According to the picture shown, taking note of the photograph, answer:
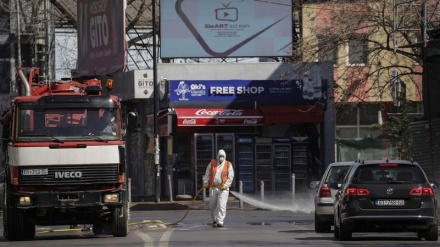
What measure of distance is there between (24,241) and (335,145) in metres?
A: 27.1

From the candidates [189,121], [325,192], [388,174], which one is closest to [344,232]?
[388,174]

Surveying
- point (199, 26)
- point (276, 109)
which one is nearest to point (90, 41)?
point (199, 26)

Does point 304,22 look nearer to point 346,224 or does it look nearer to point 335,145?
Answer: point 335,145

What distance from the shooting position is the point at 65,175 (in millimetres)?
23250

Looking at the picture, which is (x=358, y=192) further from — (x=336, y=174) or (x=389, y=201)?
(x=336, y=174)

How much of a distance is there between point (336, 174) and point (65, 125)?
19.9 ft

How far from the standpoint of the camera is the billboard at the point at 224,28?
49.2 metres

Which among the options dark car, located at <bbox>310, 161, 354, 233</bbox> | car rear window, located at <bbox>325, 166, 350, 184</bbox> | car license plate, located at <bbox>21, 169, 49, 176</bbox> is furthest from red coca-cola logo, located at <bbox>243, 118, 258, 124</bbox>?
car license plate, located at <bbox>21, 169, 49, 176</bbox>

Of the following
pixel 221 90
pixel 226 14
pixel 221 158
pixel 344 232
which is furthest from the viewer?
pixel 226 14

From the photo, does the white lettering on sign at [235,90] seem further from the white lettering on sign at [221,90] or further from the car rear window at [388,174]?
the car rear window at [388,174]

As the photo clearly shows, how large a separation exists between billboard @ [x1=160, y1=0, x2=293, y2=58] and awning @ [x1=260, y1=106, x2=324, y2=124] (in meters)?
2.35

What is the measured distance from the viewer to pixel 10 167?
23703mm

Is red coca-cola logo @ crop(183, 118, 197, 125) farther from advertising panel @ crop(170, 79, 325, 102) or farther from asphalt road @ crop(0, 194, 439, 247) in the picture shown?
asphalt road @ crop(0, 194, 439, 247)

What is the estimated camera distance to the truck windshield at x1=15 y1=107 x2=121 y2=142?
23.4 meters
